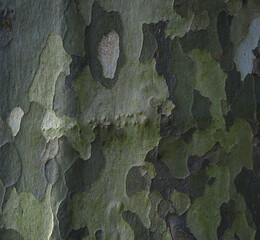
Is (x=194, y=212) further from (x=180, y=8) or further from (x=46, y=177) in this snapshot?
(x=180, y=8)

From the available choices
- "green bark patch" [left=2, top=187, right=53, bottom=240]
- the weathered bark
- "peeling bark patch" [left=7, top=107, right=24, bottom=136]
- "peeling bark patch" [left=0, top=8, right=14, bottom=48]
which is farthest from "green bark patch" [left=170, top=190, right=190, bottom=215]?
"peeling bark patch" [left=0, top=8, right=14, bottom=48]

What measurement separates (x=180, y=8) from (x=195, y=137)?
0.87 ft

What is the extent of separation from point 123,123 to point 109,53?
147mm

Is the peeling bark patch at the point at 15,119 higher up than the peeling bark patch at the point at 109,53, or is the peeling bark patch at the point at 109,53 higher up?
the peeling bark patch at the point at 109,53

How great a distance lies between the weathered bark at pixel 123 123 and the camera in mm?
788

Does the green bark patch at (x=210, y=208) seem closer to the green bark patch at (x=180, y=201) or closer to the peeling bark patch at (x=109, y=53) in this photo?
the green bark patch at (x=180, y=201)

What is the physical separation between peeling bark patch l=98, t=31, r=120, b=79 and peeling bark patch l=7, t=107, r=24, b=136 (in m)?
0.21

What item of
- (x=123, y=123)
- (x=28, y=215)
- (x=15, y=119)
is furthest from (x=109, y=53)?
(x=28, y=215)

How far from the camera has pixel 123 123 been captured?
79 centimetres

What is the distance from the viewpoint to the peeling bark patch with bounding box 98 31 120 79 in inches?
31.9

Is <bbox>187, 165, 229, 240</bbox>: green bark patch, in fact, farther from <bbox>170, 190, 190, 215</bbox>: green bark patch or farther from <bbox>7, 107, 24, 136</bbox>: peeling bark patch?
<bbox>7, 107, 24, 136</bbox>: peeling bark patch

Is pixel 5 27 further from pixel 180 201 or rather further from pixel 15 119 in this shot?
pixel 180 201

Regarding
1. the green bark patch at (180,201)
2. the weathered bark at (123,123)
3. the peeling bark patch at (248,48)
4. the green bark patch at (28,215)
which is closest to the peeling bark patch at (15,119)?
the weathered bark at (123,123)

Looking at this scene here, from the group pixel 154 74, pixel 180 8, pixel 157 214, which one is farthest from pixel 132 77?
pixel 157 214
